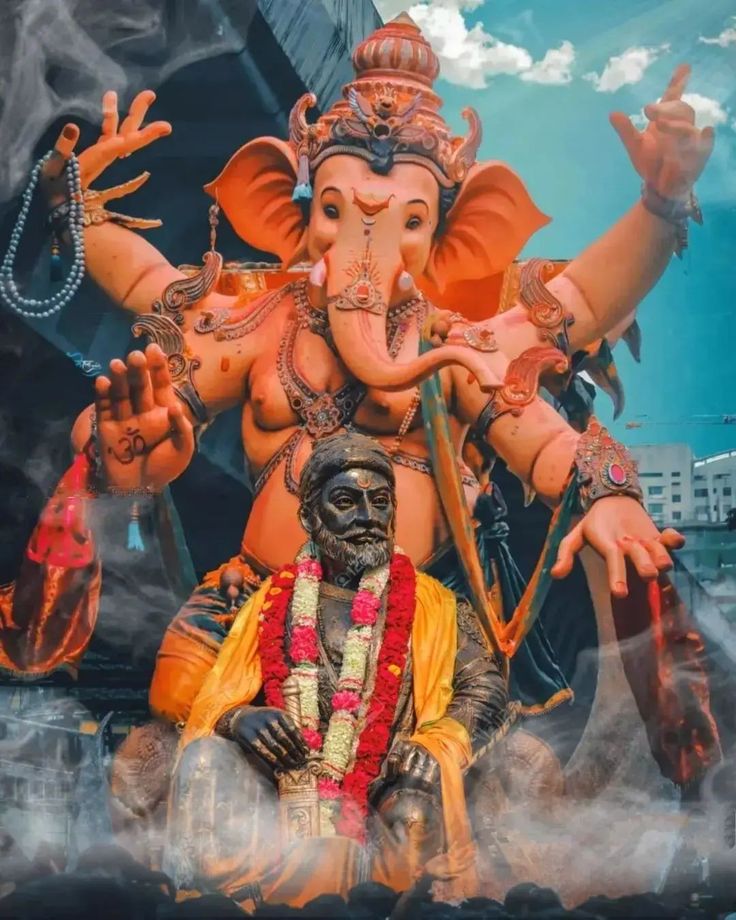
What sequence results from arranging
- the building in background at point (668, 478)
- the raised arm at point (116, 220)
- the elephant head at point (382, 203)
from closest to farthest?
the elephant head at point (382, 203)
the building in background at point (668, 478)
the raised arm at point (116, 220)

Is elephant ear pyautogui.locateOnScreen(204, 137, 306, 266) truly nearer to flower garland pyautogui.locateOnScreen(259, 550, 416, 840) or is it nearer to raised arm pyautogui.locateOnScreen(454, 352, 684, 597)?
raised arm pyautogui.locateOnScreen(454, 352, 684, 597)

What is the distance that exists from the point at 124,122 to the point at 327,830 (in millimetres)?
2731

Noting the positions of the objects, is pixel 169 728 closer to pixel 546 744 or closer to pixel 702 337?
pixel 546 744

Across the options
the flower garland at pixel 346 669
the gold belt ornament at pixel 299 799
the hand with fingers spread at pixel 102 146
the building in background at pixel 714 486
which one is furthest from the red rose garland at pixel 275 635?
the hand with fingers spread at pixel 102 146

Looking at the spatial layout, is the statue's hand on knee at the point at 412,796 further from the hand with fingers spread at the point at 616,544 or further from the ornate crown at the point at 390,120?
the ornate crown at the point at 390,120

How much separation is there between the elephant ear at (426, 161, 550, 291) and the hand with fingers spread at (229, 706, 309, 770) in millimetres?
1841

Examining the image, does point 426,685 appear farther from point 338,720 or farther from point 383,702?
point 338,720

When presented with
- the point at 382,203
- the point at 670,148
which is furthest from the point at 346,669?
the point at 670,148

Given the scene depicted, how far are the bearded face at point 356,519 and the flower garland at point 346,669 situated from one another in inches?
3.0

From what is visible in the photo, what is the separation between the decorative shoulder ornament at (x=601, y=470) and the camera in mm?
7617

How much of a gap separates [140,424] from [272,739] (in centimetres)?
149

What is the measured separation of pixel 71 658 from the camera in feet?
25.8

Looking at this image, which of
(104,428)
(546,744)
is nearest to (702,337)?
(546,744)

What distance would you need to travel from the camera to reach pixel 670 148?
775 cm
